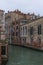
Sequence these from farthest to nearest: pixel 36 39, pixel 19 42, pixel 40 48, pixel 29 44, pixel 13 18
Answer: pixel 13 18 < pixel 19 42 < pixel 29 44 < pixel 36 39 < pixel 40 48

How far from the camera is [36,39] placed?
33156mm

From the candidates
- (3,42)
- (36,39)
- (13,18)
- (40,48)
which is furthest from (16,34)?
(3,42)

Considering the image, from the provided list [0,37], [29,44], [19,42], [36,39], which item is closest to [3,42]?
[0,37]

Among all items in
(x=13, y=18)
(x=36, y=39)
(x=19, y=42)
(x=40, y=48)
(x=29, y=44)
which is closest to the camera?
(x=40, y=48)

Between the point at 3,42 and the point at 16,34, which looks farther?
the point at 16,34

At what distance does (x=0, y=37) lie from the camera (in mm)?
16938

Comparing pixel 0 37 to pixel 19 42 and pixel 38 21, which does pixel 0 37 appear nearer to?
pixel 38 21

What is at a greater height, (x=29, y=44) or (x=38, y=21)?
(x=38, y=21)

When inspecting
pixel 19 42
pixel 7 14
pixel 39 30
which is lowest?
pixel 19 42

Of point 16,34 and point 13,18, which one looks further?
point 13,18

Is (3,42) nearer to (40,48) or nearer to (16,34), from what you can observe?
(40,48)

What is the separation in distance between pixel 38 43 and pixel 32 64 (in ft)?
52.2

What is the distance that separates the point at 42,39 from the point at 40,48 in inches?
54.5

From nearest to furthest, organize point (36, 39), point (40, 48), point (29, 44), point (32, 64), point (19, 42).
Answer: point (32, 64) → point (40, 48) → point (36, 39) → point (29, 44) → point (19, 42)
